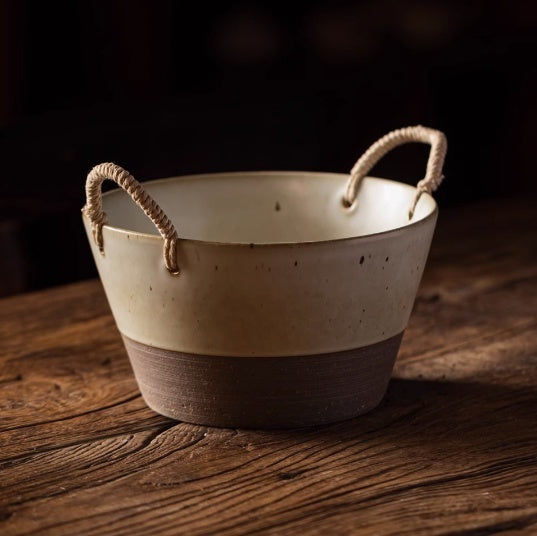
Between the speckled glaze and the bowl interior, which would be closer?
the speckled glaze

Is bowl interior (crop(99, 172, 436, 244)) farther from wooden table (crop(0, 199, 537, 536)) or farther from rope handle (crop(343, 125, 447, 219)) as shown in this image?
wooden table (crop(0, 199, 537, 536))

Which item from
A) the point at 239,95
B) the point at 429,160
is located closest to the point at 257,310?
the point at 429,160

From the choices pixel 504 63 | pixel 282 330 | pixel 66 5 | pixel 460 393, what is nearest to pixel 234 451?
pixel 282 330

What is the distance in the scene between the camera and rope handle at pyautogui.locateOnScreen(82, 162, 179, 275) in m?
0.64

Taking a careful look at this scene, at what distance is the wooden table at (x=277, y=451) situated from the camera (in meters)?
0.58

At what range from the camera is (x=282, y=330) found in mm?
667

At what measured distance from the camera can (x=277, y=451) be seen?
2.22 feet

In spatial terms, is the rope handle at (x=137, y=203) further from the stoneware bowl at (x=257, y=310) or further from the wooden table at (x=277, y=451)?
the wooden table at (x=277, y=451)

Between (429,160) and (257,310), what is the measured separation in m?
0.21

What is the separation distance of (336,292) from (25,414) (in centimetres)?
27

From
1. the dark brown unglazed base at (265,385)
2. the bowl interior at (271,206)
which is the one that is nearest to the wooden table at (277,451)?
the dark brown unglazed base at (265,385)

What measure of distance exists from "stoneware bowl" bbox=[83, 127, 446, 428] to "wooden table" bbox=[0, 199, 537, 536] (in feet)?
0.09

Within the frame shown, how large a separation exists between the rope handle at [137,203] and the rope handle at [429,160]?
0.73 feet

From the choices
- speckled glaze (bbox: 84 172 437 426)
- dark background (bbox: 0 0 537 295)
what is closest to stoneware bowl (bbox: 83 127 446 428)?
speckled glaze (bbox: 84 172 437 426)
